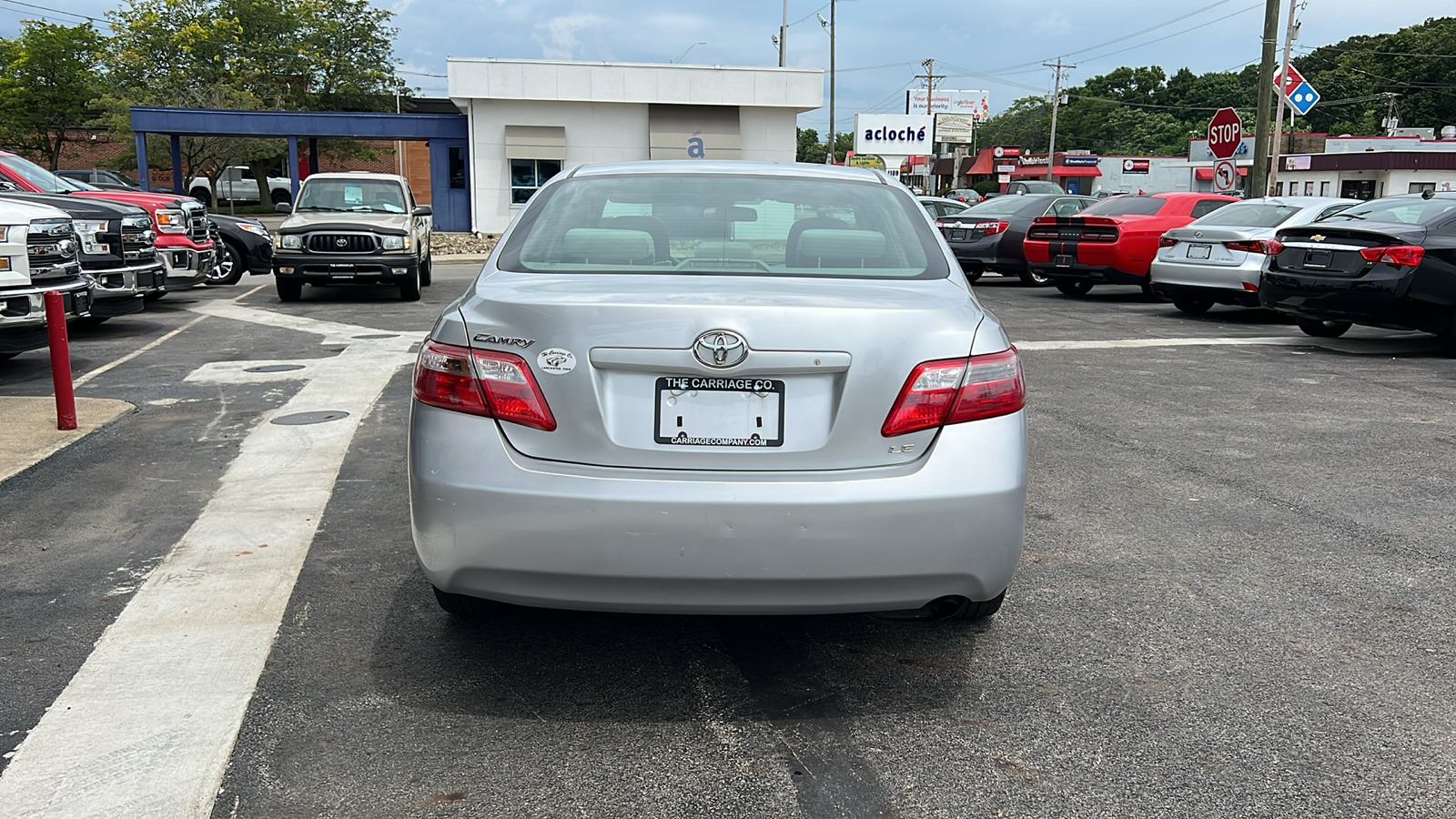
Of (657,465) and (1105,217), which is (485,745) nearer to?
(657,465)

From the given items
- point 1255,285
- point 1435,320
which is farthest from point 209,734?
point 1255,285

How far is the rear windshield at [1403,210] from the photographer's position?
11.0 m

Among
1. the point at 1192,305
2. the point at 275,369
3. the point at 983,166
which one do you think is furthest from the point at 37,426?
the point at 983,166

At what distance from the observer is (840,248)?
390 cm

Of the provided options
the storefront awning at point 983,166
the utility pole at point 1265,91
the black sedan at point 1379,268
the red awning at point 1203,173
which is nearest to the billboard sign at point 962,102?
the storefront awning at point 983,166

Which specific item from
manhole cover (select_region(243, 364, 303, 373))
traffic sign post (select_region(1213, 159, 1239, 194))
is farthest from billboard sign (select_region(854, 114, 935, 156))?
manhole cover (select_region(243, 364, 303, 373))

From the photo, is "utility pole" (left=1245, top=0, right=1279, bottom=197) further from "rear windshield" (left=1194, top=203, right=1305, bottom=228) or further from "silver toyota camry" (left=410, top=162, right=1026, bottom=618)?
"silver toyota camry" (left=410, top=162, right=1026, bottom=618)

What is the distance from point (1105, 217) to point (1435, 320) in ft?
19.8

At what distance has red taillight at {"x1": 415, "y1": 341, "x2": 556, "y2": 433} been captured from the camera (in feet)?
10.6

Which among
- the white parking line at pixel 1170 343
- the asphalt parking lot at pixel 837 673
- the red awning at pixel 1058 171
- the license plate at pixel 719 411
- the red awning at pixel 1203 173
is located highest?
the red awning at pixel 1058 171

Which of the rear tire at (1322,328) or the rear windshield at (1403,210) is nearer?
the rear windshield at (1403,210)

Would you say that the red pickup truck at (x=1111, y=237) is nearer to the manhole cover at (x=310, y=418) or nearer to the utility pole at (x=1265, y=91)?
the utility pole at (x=1265, y=91)

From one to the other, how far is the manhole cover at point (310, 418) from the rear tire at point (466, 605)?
422cm

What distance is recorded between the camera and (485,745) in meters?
3.23
